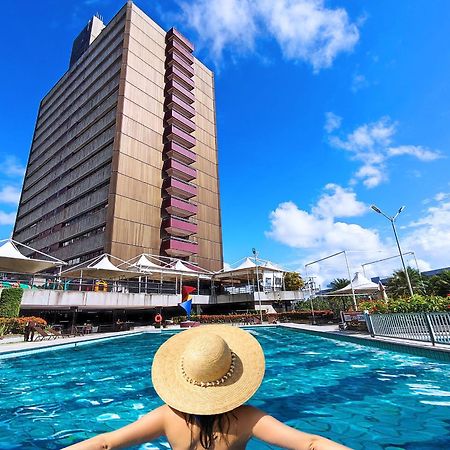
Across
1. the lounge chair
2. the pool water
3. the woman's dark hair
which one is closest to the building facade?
the lounge chair

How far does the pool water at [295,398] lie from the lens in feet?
15.3

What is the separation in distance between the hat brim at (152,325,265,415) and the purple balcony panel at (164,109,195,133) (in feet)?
160

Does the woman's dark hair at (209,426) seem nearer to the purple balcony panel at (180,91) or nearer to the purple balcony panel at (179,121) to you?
the purple balcony panel at (179,121)

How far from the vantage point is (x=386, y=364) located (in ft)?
29.6

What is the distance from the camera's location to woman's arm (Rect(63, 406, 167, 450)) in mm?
1463

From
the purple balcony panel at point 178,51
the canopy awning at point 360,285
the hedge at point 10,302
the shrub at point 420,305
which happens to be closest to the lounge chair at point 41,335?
the hedge at point 10,302

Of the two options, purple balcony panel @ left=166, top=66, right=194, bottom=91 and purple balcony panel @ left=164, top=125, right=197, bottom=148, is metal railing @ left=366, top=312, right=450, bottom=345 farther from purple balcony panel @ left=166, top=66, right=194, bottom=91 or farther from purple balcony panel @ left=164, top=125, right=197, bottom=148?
purple balcony panel @ left=166, top=66, right=194, bottom=91

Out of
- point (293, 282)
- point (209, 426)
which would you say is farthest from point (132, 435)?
point (293, 282)

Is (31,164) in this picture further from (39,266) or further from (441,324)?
(441,324)

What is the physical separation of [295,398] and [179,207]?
37.6 meters

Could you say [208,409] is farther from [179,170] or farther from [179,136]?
[179,136]

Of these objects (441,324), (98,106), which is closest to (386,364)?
(441,324)

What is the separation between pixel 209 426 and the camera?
158 centimetres

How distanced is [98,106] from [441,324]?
50.9 m
